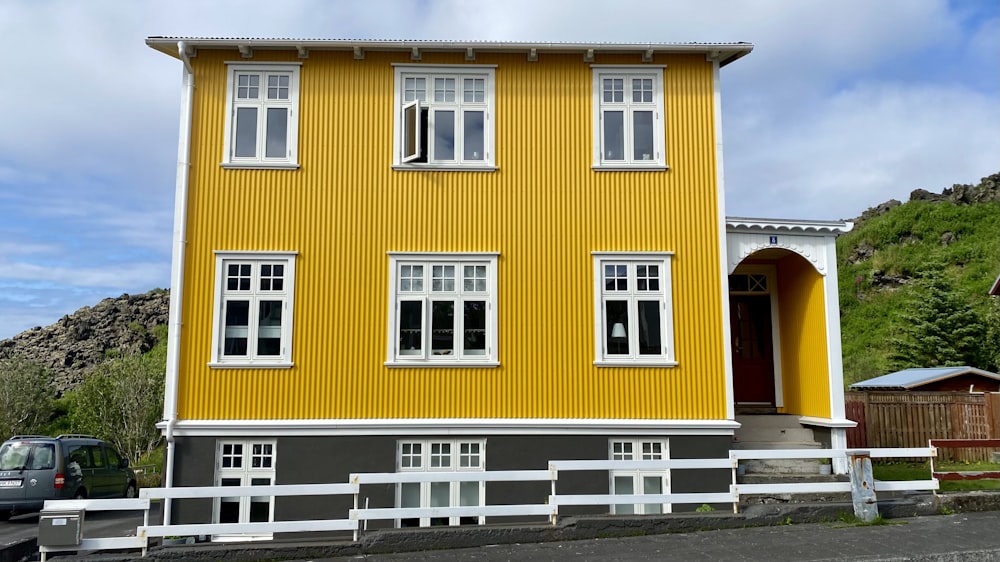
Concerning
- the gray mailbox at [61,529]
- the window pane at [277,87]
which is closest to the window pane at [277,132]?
the window pane at [277,87]

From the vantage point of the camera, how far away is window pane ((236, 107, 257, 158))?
41.2 feet

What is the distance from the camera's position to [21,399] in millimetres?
30781

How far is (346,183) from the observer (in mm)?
12516

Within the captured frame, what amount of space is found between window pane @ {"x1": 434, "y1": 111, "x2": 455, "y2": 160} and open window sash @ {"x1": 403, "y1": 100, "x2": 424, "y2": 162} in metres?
0.26

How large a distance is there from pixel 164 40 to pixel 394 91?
373 cm

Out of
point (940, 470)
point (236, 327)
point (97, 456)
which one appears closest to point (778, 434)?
point (940, 470)

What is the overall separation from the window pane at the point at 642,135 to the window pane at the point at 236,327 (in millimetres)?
6899

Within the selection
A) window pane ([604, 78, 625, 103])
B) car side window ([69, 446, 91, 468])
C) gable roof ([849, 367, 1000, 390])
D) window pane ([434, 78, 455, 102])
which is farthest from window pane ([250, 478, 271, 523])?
gable roof ([849, 367, 1000, 390])

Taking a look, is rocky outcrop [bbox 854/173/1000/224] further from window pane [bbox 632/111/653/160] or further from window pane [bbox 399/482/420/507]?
Result: window pane [bbox 399/482/420/507]

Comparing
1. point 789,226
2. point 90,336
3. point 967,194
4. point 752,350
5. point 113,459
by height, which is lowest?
point 113,459

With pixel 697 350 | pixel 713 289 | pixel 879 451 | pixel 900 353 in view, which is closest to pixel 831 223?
pixel 713 289

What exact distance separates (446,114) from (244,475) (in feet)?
21.8

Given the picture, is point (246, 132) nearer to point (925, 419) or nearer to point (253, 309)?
point (253, 309)

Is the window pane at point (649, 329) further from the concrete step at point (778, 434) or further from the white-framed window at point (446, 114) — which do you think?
the white-framed window at point (446, 114)
